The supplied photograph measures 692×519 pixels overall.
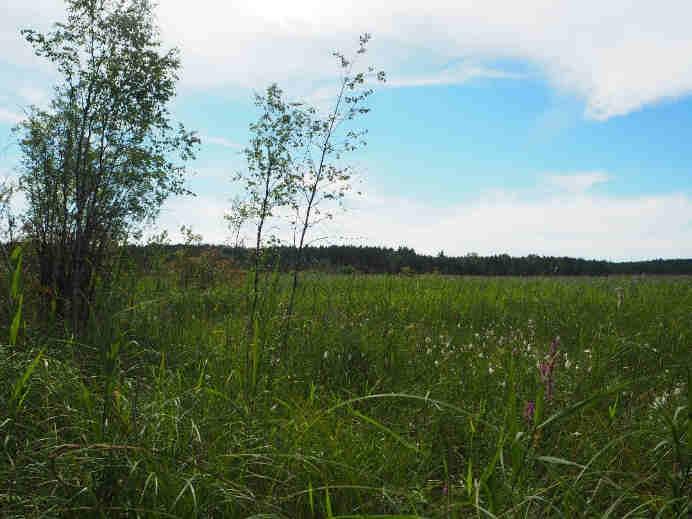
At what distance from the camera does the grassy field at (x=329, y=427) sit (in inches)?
84.0

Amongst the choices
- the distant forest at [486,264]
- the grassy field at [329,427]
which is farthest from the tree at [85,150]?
the distant forest at [486,264]

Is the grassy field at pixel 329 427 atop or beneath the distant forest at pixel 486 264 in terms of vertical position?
beneath

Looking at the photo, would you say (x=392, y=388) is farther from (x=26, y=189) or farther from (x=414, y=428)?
(x=26, y=189)

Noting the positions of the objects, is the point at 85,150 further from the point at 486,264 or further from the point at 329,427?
the point at 486,264

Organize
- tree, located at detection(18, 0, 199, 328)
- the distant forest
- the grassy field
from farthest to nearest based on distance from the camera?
the distant forest
tree, located at detection(18, 0, 199, 328)
the grassy field

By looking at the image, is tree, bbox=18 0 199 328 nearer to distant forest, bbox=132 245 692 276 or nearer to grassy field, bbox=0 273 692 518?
grassy field, bbox=0 273 692 518

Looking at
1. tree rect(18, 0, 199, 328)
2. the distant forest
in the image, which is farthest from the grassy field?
the distant forest

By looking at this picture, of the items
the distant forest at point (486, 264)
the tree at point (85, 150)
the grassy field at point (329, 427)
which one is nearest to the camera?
the grassy field at point (329, 427)

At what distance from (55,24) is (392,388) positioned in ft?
18.0

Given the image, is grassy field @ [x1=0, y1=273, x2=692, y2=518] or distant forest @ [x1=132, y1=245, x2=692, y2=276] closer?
grassy field @ [x1=0, y1=273, x2=692, y2=518]

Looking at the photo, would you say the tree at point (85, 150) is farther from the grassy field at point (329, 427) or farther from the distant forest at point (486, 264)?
the distant forest at point (486, 264)

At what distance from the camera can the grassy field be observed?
7.00 ft

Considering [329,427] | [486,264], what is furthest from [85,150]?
[486,264]

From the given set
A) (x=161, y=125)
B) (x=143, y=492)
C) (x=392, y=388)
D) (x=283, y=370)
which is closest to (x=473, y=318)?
(x=392, y=388)
